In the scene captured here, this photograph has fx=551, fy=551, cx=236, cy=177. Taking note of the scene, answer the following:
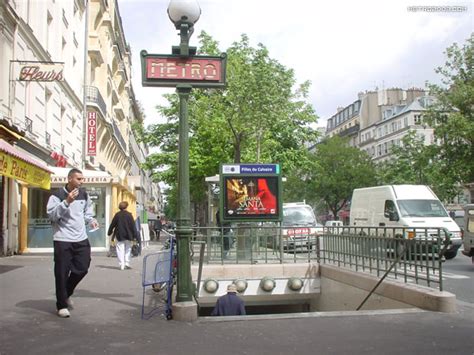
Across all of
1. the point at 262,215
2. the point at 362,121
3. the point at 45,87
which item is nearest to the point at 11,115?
the point at 45,87

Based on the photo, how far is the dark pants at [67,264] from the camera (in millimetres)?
6738

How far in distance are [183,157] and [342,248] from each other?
5.34 m

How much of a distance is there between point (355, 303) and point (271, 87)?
11886 mm

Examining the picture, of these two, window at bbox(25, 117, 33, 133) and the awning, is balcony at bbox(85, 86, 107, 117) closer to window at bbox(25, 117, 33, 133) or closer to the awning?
window at bbox(25, 117, 33, 133)

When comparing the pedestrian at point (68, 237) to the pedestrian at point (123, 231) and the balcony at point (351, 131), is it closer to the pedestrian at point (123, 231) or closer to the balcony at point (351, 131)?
the pedestrian at point (123, 231)

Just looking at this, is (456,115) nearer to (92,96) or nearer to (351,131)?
(92,96)

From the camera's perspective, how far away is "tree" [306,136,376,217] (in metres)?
68.4

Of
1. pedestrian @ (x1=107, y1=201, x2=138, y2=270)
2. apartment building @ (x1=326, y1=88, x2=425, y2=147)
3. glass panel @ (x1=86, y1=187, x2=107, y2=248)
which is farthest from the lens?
apartment building @ (x1=326, y1=88, x2=425, y2=147)

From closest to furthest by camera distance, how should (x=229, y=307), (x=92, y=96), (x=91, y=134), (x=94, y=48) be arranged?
(x=229, y=307) → (x=91, y=134) → (x=92, y=96) → (x=94, y=48)

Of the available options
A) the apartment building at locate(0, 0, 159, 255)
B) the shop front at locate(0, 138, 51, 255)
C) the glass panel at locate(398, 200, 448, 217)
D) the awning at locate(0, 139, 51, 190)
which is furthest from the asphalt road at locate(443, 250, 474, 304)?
the shop front at locate(0, 138, 51, 255)

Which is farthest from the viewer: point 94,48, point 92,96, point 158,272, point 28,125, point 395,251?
point 94,48

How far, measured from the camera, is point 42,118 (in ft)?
70.0

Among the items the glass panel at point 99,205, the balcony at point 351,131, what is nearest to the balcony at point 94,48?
the glass panel at point 99,205

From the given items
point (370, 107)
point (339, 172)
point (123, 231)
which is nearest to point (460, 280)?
point (123, 231)
